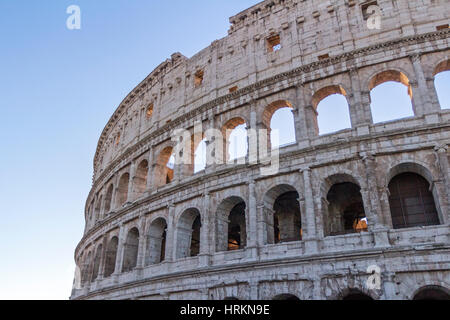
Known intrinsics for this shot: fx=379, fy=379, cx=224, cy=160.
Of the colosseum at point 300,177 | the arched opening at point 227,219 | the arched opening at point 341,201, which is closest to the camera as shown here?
the colosseum at point 300,177

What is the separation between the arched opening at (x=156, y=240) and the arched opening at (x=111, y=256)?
406 cm

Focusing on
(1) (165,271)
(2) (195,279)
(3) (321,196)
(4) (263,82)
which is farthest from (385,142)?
(1) (165,271)

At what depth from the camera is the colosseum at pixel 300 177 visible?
1292 centimetres

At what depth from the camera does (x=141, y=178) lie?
899 inches

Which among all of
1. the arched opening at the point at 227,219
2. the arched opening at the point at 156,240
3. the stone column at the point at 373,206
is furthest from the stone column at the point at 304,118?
the arched opening at the point at 156,240

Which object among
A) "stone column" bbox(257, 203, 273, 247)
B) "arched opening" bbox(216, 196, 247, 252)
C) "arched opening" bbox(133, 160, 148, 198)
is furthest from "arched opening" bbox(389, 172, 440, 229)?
"arched opening" bbox(133, 160, 148, 198)

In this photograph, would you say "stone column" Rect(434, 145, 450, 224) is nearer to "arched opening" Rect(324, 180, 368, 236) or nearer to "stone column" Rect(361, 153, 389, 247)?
"stone column" Rect(361, 153, 389, 247)

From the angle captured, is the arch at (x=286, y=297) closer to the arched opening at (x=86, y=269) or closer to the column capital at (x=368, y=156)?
the column capital at (x=368, y=156)

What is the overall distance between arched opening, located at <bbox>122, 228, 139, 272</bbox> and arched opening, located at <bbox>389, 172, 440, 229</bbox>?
13.2 metres

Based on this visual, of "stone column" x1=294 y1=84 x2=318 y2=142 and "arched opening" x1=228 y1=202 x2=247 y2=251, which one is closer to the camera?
"stone column" x1=294 y1=84 x2=318 y2=142

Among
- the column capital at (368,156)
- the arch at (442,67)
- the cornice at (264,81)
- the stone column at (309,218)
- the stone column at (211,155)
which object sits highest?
the cornice at (264,81)

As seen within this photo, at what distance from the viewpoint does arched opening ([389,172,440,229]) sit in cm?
1359

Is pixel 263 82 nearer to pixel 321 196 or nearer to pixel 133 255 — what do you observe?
pixel 321 196
